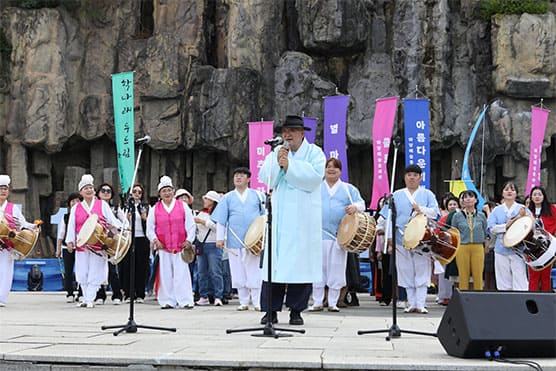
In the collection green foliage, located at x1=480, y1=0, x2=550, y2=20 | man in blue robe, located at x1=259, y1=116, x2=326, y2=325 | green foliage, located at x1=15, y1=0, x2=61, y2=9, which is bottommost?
man in blue robe, located at x1=259, y1=116, x2=326, y2=325

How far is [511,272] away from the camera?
37.0ft

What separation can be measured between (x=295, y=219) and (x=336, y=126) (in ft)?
35.5

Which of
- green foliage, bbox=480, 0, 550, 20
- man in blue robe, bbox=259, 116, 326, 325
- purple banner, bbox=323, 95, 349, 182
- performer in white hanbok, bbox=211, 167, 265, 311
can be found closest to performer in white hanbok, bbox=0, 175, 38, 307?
performer in white hanbok, bbox=211, 167, 265, 311

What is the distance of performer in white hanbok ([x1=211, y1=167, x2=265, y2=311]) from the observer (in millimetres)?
11516

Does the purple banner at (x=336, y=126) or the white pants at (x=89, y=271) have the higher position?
the purple banner at (x=336, y=126)

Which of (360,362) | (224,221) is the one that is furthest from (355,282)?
(360,362)

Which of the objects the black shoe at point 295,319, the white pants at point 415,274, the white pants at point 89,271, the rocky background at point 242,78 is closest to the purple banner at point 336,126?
the rocky background at point 242,78

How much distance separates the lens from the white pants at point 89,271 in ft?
38.9

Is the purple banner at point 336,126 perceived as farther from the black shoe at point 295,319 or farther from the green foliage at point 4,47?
the black shoe at point 295,319

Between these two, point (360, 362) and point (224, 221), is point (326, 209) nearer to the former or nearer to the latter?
point (224, 221)

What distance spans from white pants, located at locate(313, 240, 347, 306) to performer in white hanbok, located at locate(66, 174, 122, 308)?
3021 millimetres

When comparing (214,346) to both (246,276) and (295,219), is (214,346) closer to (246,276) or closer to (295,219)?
(295,219)

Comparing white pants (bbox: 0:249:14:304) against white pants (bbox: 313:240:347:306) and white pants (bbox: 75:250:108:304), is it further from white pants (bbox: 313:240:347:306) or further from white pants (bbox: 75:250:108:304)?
white pants (bbox: 313:240:347:306)

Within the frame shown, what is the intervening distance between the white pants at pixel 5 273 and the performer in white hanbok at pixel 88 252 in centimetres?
97
